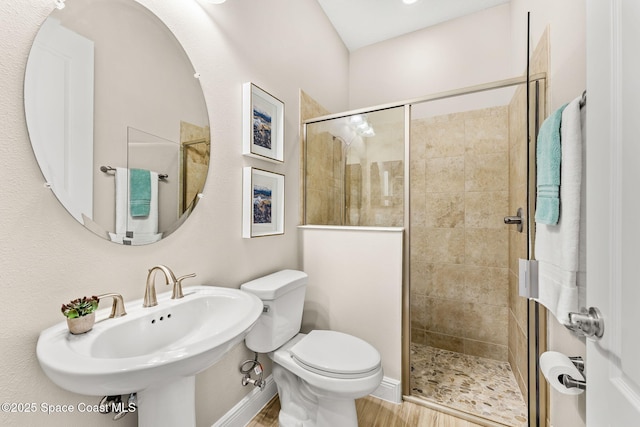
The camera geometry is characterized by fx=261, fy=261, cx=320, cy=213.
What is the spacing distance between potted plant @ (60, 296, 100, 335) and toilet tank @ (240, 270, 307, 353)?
0.67m

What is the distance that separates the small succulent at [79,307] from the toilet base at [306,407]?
1021 mm

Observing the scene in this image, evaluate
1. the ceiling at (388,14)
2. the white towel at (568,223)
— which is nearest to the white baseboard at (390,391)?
the white towel at (568,223)

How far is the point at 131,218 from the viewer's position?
0.95 metres

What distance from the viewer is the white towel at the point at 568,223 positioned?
803 mm

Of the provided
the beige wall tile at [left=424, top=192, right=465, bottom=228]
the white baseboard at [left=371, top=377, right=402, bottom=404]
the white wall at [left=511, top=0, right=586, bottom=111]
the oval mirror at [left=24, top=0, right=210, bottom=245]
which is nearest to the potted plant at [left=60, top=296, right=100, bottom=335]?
the oval mirror at [left=24, top=0, right=210, bottom=245]

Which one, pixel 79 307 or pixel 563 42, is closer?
pixel 79 307

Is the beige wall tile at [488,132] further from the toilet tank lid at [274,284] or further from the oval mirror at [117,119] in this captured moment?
the oval mirror at [117,119]

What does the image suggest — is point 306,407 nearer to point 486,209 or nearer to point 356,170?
point 356,170

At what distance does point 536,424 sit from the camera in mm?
1028

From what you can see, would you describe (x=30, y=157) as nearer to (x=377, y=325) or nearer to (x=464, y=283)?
(x=377, y=325)

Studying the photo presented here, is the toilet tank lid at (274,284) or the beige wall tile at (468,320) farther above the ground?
the toilet tank lid at (274,284)

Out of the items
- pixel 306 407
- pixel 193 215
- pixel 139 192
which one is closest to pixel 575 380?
pixel 306 407

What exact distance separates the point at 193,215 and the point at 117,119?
0.45 m

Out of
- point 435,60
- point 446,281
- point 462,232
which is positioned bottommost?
point 446,281
